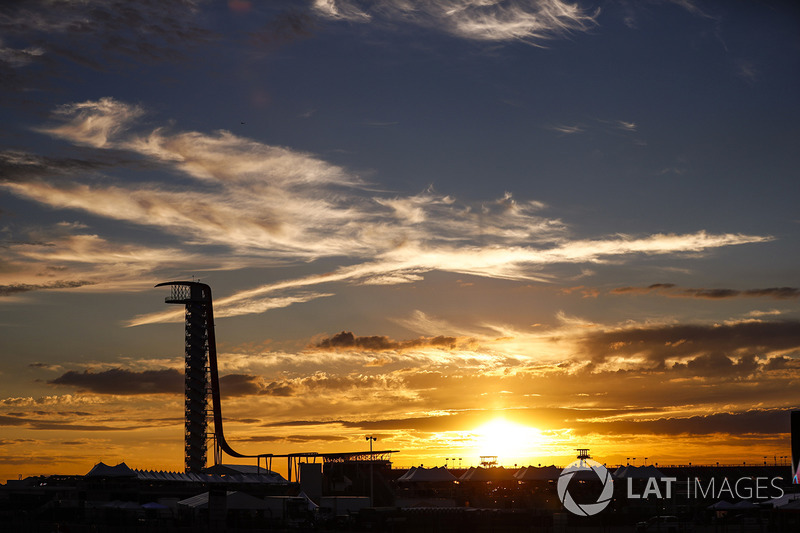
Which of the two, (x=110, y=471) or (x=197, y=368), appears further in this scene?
(x=197, y=368)

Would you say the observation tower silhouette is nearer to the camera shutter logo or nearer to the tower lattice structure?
the tower lattice structure

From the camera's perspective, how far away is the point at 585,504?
336 ft

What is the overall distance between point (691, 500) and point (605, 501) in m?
20.9

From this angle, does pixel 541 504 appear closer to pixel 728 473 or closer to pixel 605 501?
pixel 605 501

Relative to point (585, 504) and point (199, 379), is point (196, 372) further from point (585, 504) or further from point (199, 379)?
point (585, 504)

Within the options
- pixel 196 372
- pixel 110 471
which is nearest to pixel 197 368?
pixel 196 372

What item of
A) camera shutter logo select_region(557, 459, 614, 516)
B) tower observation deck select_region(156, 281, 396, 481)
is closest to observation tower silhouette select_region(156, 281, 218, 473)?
tower observation deck select_region(156, 281, 396, 481)

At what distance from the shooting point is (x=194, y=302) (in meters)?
140

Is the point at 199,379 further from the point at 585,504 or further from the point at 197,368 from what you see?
the point at 585,504

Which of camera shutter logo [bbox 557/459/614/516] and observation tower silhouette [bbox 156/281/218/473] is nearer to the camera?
camera shutter logo [bbox 557/459/614/516]

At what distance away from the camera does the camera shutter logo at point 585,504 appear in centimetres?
9775

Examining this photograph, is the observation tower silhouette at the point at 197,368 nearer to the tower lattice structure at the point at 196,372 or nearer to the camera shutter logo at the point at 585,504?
the tower lattice structure at the point at 196,372

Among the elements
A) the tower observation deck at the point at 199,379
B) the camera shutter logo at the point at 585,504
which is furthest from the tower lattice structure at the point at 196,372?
the camera shutter logo at the point at 585,504

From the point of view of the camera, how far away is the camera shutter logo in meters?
97.8
